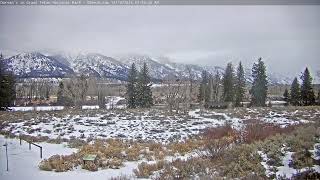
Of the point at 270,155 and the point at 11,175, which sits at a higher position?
the point at 270,155

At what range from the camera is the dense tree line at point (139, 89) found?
120 ft

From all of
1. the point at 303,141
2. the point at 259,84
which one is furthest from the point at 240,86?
the point at 303,141

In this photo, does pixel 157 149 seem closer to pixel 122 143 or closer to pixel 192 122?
pixel 122 143

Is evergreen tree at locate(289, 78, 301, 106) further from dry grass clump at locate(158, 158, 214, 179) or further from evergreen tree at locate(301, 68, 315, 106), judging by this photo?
dry grass clump at locate(158, 158, 214, 179)

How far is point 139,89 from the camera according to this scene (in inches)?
1452

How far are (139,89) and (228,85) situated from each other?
12338 millimetres

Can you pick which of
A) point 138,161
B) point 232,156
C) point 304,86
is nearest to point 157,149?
point 138,161

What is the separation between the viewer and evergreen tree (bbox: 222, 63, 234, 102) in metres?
41.9

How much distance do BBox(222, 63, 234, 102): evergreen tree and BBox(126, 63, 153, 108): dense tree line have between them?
1064 centimetres

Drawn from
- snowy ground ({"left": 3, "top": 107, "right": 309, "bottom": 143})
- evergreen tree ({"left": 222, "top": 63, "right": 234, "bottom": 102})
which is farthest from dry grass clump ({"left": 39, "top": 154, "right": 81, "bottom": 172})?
evergreen tree ({"left": 222, "top": 63, "right": 234, "bottom": 102})

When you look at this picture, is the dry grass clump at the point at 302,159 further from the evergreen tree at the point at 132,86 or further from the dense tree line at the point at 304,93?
the evergreen tree at the point at 132,86

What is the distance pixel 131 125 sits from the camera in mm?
17266

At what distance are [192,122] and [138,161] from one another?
28.1 ft

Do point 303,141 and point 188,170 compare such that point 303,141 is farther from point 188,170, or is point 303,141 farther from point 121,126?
point 121,126
